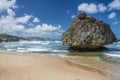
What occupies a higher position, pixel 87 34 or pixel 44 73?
pixel 87 34

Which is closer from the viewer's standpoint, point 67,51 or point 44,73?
point 44,73

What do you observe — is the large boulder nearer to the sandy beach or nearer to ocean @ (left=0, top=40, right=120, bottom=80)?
ocean @ (left=0, top=40, right=120, bottom=80)

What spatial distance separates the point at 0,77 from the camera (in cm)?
915

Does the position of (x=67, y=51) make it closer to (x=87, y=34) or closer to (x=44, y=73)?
(x=87, y=34)

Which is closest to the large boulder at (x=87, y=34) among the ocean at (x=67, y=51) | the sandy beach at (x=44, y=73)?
the ocean at (x=67, y=51)

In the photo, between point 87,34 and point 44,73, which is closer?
point 44,73

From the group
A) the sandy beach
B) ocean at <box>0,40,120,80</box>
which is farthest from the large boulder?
the sandy beach

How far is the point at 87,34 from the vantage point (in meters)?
30.7

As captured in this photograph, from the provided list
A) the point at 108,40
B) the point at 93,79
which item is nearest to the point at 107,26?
the point at 108,40

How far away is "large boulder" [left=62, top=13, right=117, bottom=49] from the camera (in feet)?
99.4

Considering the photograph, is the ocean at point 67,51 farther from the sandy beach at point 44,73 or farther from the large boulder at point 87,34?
the large boulder at point 87,34

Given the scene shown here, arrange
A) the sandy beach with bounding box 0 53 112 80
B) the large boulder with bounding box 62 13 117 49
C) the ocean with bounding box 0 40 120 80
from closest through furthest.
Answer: the sandy beach with bounding box 0 53 112 80 < the ocean with bounding box 0 40 120 80 < the large boulder with bounding box 62 13 117 49

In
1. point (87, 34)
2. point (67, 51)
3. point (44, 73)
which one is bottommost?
point (44, 73)

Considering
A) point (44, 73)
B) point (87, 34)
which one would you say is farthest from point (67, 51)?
point (44, 73)
